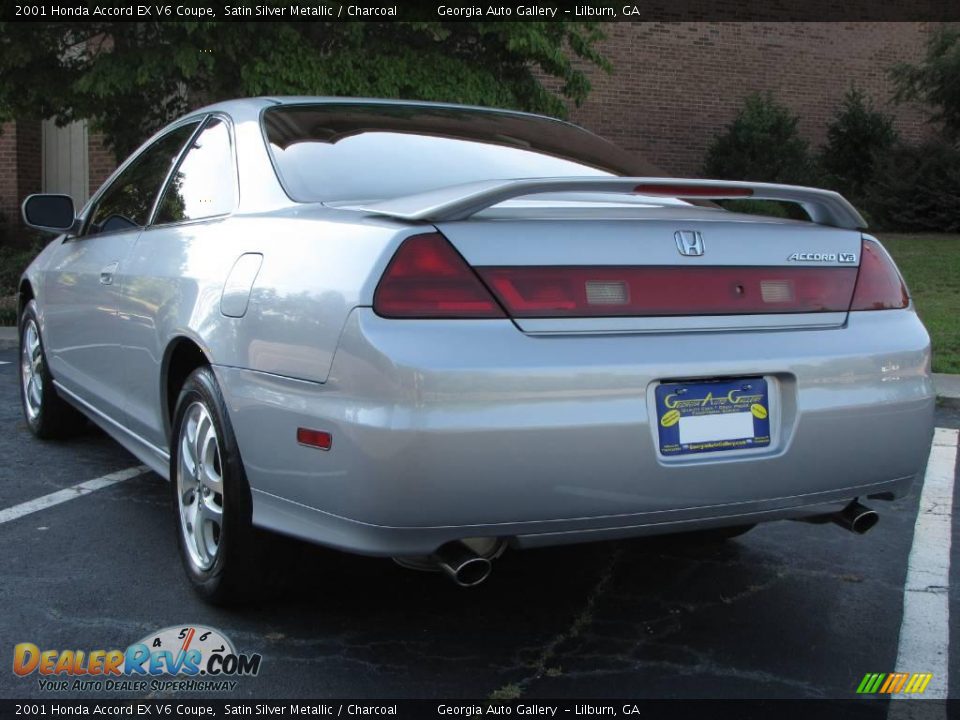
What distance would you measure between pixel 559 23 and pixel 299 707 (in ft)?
33.3

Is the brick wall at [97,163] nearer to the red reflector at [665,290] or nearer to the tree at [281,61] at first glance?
the tree at [281,61]

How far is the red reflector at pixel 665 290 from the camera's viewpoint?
2.59 m

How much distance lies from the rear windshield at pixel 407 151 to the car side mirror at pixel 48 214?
1667mm

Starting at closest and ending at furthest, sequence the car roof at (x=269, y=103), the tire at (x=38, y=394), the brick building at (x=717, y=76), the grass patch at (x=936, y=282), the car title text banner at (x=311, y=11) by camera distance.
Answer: the car roof at (x=269, y=103), the tire at (x=38, y=394), the grass patch at (x=936, y=282), the car title text banner at (x=311, y=11), the brick building at (x=717, y=76)

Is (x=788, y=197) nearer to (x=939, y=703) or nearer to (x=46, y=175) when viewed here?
(x=939, y=703)

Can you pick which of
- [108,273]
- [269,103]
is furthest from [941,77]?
[108,273]

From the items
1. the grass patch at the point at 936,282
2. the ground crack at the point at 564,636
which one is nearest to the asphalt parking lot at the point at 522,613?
the ground crack at the point at 564,636

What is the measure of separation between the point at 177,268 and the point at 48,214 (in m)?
1.75

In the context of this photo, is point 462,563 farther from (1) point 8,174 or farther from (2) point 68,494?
(1) point 8,174

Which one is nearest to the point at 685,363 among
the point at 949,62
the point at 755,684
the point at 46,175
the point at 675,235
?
the point at 675,235

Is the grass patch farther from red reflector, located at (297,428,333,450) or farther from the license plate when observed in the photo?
red reflector, located at (297,428,333,450)

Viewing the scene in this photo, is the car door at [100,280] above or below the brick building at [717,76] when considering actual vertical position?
below

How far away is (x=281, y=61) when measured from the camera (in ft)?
34.5

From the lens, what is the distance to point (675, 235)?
279 cm
